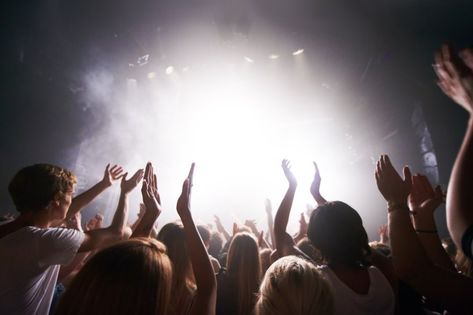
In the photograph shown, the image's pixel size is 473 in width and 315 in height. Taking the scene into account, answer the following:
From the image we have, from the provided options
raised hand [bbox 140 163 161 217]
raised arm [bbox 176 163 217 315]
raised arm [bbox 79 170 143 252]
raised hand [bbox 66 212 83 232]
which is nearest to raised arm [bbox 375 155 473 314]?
raised arm [bbox 176 163 217 315]

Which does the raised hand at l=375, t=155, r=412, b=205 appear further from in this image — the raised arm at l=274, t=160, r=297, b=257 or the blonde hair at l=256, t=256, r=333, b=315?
the raised arm at l=274, t=160, r=297, b=257

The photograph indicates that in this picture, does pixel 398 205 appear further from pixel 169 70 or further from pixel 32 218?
pixel 169 70

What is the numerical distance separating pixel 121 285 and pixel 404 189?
52.5 inches

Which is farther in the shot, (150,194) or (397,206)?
(150,194)

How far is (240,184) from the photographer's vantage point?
1703cm

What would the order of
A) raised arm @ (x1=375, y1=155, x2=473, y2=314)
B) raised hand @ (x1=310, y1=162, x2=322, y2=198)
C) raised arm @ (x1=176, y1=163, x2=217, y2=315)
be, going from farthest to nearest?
raised hand @ (x1=310, y1=162, x2=322, y2=198) < raised arm @ (x1=176, y1=163, x2=217, y2=315) < raised arm @ (x1=375, y1=155, x2=473, y2=314)

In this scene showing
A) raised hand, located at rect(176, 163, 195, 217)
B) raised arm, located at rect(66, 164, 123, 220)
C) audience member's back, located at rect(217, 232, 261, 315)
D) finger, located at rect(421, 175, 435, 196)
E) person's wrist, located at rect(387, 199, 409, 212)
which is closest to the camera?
person's wrist, located at rect(387, 199, 409, 212)

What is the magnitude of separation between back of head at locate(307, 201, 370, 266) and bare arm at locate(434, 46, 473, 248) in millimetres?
735

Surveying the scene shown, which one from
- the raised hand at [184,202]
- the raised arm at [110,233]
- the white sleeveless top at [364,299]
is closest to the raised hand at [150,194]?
the raised arm at [110,233]

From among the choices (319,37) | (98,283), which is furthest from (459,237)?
(319,37)

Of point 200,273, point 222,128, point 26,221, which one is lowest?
point 200,273

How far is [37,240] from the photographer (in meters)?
1.35

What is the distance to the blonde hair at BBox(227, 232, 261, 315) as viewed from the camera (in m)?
2.03

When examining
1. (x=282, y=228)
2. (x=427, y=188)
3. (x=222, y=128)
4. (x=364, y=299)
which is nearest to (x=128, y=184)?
(x=282, y=228)
